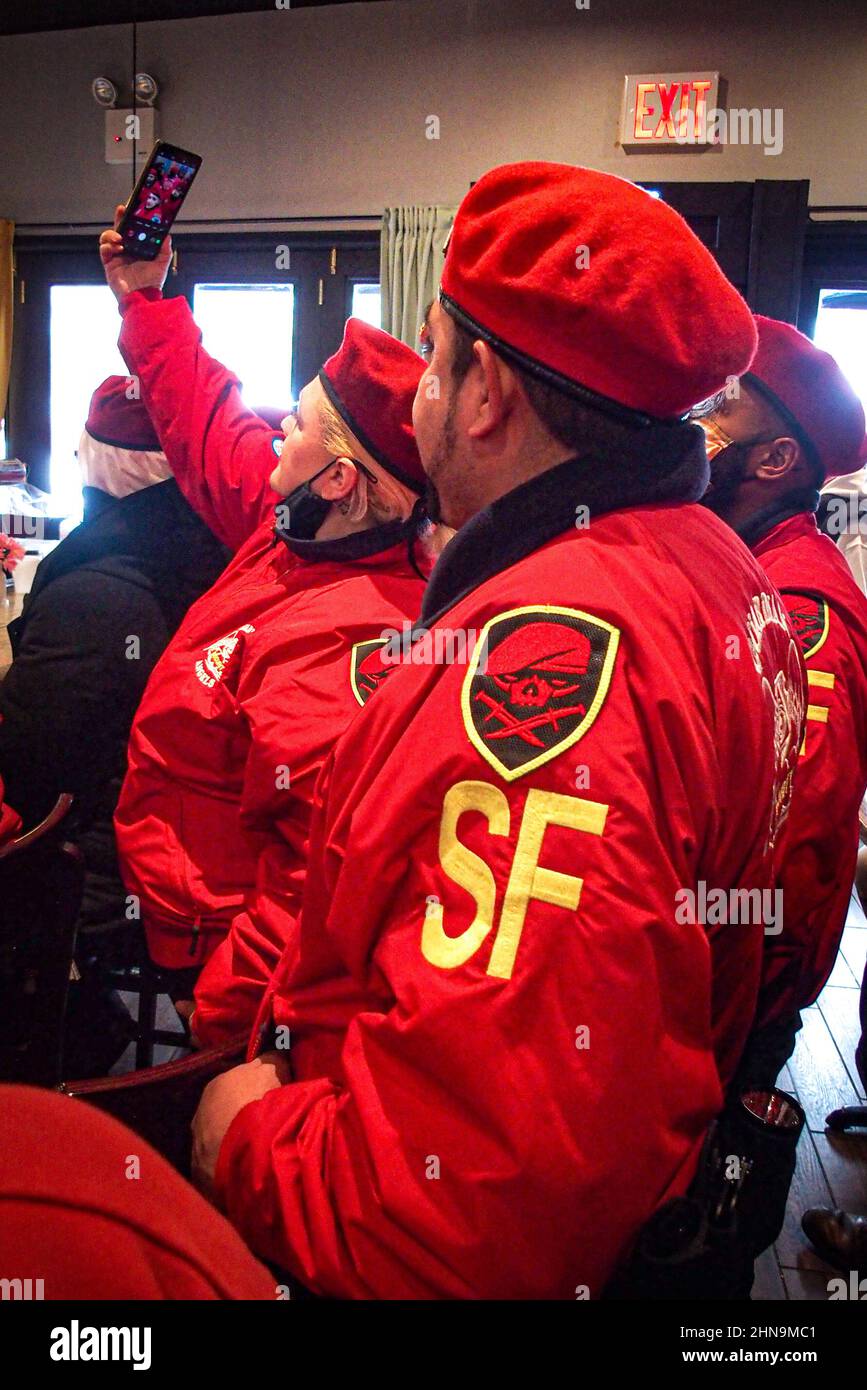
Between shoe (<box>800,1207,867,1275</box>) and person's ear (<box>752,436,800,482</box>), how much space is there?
143 cm

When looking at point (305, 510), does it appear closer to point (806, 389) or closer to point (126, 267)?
point (126, 267)

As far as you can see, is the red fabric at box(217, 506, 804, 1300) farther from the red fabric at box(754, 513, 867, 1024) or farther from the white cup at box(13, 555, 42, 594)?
the white cup at box(13, 555, 42, 594)

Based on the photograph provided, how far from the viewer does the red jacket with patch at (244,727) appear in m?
1.14

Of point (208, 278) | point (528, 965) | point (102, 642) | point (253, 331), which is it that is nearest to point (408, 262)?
point (253, 331)

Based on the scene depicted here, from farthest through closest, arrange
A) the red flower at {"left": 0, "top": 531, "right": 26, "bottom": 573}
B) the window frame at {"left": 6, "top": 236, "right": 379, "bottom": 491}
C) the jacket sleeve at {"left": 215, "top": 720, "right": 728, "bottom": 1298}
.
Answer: the window frame at {"left": 6, "top": 236, "right": 379, "bottom": 491} → the red flower at {"left": 0, "top": 531, "right": 26, "bottom": 573} → the jacket sleeve at {"left": 215, "top": 720, "right": 728, "bottom": 1298}

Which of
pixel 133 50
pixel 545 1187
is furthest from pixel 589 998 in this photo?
pixel 133 50

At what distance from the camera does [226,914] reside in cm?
138

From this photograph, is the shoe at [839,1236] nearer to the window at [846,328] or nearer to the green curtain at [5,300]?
the window at [846,328]

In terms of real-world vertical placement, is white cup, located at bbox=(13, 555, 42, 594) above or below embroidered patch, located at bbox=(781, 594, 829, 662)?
below

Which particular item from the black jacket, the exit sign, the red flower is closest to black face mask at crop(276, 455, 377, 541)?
the black jacket

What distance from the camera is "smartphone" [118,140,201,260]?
175cm

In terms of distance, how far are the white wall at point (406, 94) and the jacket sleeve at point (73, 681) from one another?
440 cm
